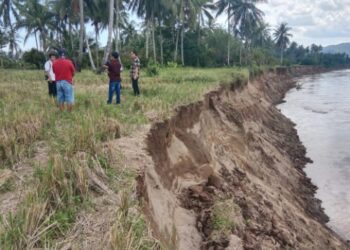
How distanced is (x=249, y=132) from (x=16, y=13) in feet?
113

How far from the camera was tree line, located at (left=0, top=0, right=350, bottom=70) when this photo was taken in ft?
117

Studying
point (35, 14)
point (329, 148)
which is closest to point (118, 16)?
point (35, 14)

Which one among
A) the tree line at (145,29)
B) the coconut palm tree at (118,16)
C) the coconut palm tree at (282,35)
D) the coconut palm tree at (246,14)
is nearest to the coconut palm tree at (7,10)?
the tree line at (145,29)

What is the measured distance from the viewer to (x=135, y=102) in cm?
1106

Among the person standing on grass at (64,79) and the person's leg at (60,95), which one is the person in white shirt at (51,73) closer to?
the person standing on grass at (64,79)

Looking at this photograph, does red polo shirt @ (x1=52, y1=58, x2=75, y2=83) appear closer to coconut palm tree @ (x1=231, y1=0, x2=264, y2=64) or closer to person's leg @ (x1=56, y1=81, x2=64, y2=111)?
person's leg @ (x1=56, y1=81, x2=64, y2=111)

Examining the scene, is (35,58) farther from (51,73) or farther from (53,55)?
(53,55)

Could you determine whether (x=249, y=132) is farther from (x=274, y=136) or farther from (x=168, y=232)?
(x=168, y=232)

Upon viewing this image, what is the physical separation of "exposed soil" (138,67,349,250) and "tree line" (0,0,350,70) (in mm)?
17862

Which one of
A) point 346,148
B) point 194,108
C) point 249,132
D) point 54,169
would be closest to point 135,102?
point 194,108

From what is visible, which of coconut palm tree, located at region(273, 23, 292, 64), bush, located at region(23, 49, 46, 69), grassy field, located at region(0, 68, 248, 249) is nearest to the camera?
grassy field, located at region(0, 68, 248, 249)

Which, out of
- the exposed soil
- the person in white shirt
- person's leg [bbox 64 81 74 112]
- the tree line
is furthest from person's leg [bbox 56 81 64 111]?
the tree line

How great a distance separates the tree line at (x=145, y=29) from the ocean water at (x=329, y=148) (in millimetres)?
12244

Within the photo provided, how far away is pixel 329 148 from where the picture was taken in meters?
20.7
